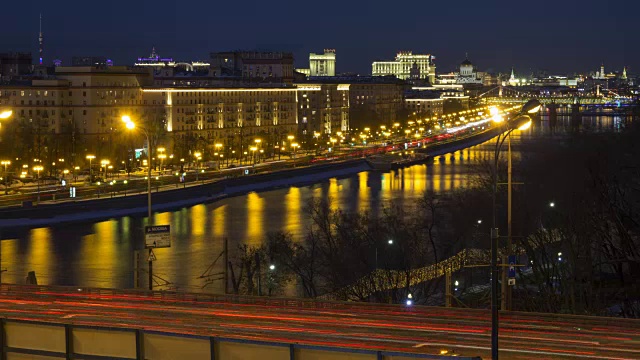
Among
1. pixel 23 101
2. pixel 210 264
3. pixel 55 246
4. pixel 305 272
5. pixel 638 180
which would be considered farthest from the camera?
pixel 23 101

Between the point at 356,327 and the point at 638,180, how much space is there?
435 inches

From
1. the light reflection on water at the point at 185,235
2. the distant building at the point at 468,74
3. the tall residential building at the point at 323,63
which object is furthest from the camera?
the distant building at the point at 468,74

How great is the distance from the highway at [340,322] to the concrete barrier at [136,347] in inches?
15.1

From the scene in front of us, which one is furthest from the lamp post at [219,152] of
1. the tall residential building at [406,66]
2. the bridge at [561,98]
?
the tall residential building at [406,66]

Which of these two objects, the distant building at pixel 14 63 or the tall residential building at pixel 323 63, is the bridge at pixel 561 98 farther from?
the distant building at pixel 14 63

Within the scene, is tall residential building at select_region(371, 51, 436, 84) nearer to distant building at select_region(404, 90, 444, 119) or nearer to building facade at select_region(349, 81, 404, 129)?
distant building at select_region(404, 90, 444, 119)

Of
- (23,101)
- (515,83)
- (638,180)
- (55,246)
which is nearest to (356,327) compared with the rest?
(55,246)

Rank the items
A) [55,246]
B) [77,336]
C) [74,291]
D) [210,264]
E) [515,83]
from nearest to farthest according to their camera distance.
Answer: [77,336] < [74,291] < [210,264] < [55,246] < [515,83]

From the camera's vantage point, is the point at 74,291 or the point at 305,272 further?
the point at 305,272

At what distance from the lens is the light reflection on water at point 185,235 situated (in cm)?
1073

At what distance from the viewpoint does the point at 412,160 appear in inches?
1144

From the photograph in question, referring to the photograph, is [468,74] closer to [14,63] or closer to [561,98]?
[561,98]

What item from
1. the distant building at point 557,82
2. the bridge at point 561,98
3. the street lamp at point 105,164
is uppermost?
the distant building at point 557,82

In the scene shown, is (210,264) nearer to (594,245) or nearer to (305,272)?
(305,272)
